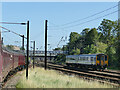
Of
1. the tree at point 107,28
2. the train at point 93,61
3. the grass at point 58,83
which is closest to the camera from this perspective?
the grass at point 58,83

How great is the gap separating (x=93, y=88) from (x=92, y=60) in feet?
83.8

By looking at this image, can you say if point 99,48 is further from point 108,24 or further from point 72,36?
point 72,36

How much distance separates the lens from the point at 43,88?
44.7ft

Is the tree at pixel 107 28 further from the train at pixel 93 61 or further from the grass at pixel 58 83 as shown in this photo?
the grass at pixel 58 83

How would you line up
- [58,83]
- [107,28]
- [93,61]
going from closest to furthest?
[58,83], [93,61], [107,28]

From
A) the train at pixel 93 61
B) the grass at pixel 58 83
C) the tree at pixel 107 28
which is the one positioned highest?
the tree at pixel 107 28

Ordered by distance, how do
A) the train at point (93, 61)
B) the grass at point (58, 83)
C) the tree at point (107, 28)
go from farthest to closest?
the tree at point (107, 28) → the train at point (93, 61) → the grass at point (58, 83)

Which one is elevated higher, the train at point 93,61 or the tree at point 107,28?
the tree at point 107,28

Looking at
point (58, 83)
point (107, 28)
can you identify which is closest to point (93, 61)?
point (58, 83)

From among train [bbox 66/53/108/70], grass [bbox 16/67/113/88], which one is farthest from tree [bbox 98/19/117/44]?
grass [bbox 16/67/113/88]

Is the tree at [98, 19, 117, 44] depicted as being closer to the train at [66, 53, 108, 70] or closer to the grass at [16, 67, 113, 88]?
the train at [66, 53, 108, 70]

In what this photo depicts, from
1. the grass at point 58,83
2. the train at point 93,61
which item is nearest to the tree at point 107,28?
the train at point 93,61

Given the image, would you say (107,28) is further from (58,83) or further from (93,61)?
(58,83)

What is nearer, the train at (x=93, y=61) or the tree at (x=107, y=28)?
the train at (x=93, y=61)
